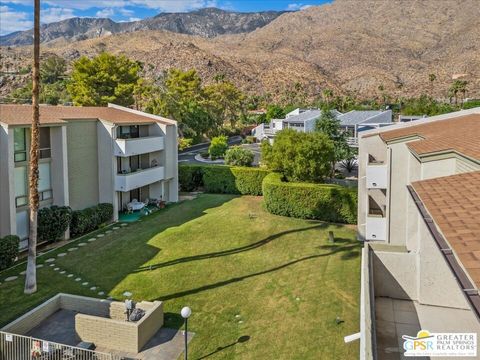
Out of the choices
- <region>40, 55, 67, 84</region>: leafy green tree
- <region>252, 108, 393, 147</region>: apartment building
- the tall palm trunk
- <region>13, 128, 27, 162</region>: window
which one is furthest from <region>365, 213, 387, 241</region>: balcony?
<region>40, 55, 67, 84</region>: leafy green tree

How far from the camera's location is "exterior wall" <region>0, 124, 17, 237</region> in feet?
63.8

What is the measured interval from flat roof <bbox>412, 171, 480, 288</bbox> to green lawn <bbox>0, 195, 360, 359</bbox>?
5.82 meters

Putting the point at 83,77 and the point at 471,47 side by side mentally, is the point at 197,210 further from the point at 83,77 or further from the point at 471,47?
the point at 471,47

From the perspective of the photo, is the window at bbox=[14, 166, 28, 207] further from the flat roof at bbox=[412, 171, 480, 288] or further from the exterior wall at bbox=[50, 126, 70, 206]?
the flat roof at bbox=[412, 171, 480, 288]


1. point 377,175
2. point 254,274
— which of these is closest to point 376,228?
point 377,175

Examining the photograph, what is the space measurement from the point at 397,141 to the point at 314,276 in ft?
23.0

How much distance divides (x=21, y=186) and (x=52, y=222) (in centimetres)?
240

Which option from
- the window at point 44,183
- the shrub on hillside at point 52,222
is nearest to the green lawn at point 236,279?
the shrub on hillside at point 52,222

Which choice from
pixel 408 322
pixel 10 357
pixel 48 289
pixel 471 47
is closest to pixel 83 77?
pixel 48 289

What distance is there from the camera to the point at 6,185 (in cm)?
1964

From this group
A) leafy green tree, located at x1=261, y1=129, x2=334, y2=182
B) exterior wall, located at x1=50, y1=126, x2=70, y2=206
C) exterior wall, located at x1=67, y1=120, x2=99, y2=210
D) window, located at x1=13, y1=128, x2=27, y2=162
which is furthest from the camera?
leafy green tree, located at x1=261, y1=129, x2=334, y2=182

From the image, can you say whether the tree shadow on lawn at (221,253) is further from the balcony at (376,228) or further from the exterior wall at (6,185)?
the exterior wall at (6,185)

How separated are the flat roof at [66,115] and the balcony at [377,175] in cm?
1590

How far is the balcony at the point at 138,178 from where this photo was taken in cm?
2709
